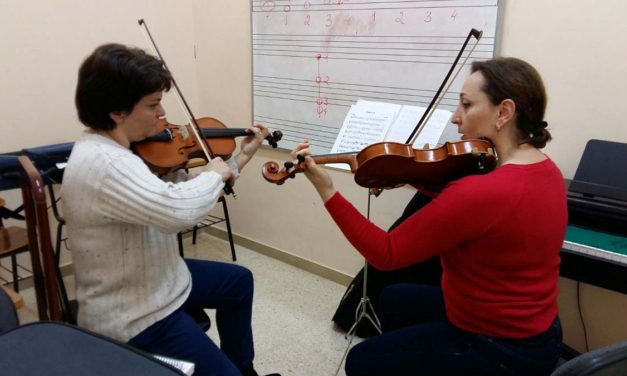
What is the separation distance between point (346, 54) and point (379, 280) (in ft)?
3.70

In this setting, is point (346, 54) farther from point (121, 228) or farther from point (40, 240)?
point (40, 240)

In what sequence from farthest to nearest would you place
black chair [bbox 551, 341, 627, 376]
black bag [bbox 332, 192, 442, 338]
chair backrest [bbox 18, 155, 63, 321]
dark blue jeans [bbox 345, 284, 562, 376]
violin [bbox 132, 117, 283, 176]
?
black bag [bbox 332, 192, 442, 338] → violin [bbox 132, 117, 283, 176] → dark blue jeans [bbox 345, 284, 562, 376] → chair backrest [bbox 18, 155, 63, 321] → black chair [bbox 551, 341, 627, 376]

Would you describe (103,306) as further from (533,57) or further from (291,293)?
(533,57)

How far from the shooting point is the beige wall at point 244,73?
1.69 metres

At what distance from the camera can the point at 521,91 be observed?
1.12 m

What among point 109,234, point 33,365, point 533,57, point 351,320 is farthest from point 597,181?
point 33,365

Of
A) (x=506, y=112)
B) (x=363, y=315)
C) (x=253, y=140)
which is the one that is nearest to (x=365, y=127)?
(x=253, y=140)

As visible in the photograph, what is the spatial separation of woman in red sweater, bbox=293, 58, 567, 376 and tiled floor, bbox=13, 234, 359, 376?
0.79 meters

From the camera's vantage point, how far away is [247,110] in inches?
111

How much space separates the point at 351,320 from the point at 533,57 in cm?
138

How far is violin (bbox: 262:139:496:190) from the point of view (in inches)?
45.4

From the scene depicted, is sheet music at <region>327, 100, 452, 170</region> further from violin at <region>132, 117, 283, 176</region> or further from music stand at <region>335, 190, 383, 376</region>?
music stand at <region>335, 190, 383, 376</region>

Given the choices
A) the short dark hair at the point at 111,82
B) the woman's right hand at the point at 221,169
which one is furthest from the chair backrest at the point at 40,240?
the woman's right hand at the point at 221,169

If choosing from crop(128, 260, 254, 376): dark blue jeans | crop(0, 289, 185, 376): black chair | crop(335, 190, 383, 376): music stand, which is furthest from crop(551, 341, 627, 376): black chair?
crop(335, 190, 383, 376): music stand
